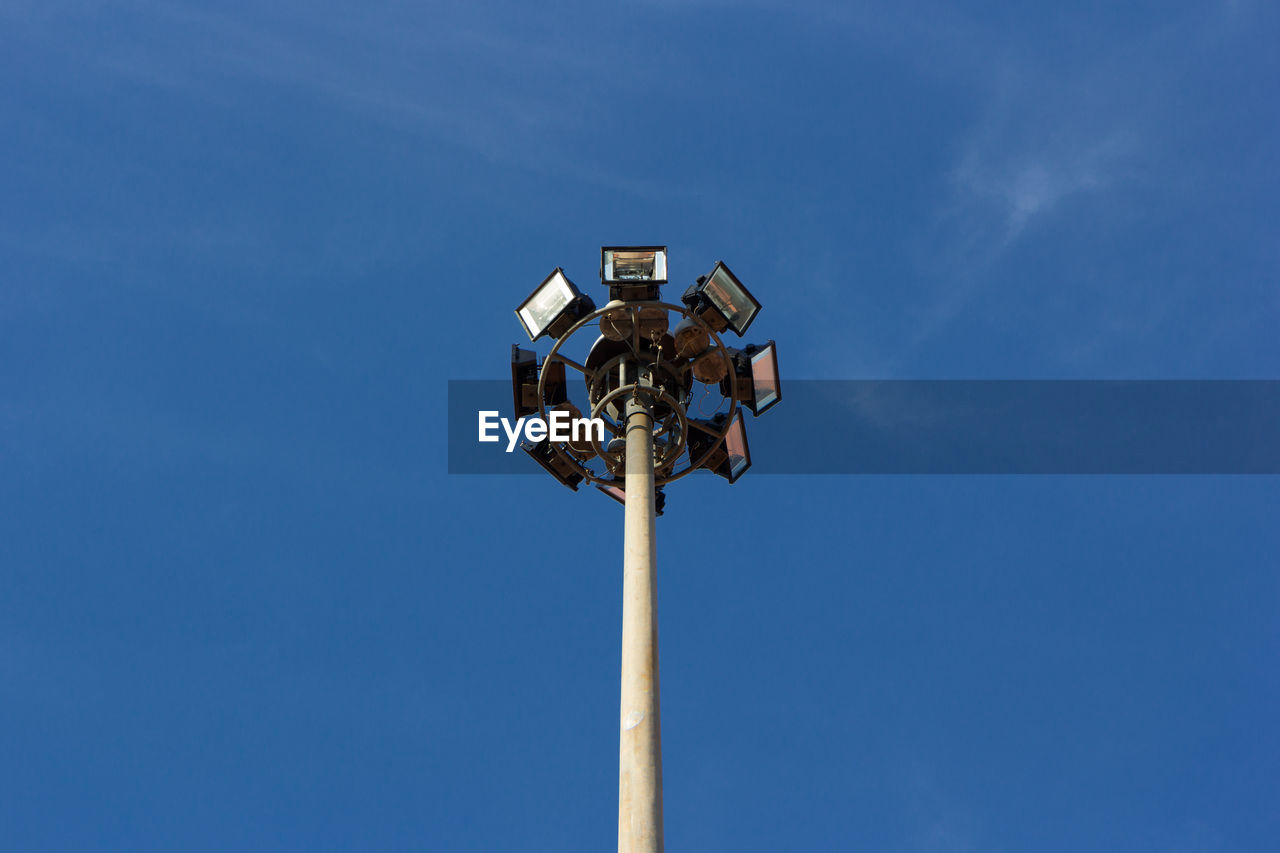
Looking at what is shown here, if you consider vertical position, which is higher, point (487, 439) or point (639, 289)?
point (639, 289)

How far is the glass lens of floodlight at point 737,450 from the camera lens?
27.2 meters

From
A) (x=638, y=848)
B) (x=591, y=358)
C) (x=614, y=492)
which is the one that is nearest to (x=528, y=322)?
(x=591, y=358)

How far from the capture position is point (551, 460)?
26938 mm

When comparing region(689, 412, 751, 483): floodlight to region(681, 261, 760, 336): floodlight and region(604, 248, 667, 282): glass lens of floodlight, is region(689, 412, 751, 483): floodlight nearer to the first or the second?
region(681, 261, 760, 336): floodlight

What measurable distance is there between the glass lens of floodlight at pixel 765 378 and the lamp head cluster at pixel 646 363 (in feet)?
0.07

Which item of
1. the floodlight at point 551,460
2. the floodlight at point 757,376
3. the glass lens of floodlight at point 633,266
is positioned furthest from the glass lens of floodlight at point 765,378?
the floodlight at point 551,460

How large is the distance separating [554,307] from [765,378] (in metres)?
4.98

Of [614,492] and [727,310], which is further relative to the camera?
[614,492]

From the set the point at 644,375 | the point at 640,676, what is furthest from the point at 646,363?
the point at 640,676

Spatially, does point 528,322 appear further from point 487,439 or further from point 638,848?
point 638,848

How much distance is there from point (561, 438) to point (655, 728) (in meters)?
9.60

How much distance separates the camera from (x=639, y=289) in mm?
24188

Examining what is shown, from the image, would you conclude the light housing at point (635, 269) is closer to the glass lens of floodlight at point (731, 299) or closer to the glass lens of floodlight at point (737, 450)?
the glass lens of floodlight at point (731, 299)

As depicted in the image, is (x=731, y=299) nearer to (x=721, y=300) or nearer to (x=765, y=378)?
(x=721, y=300)
